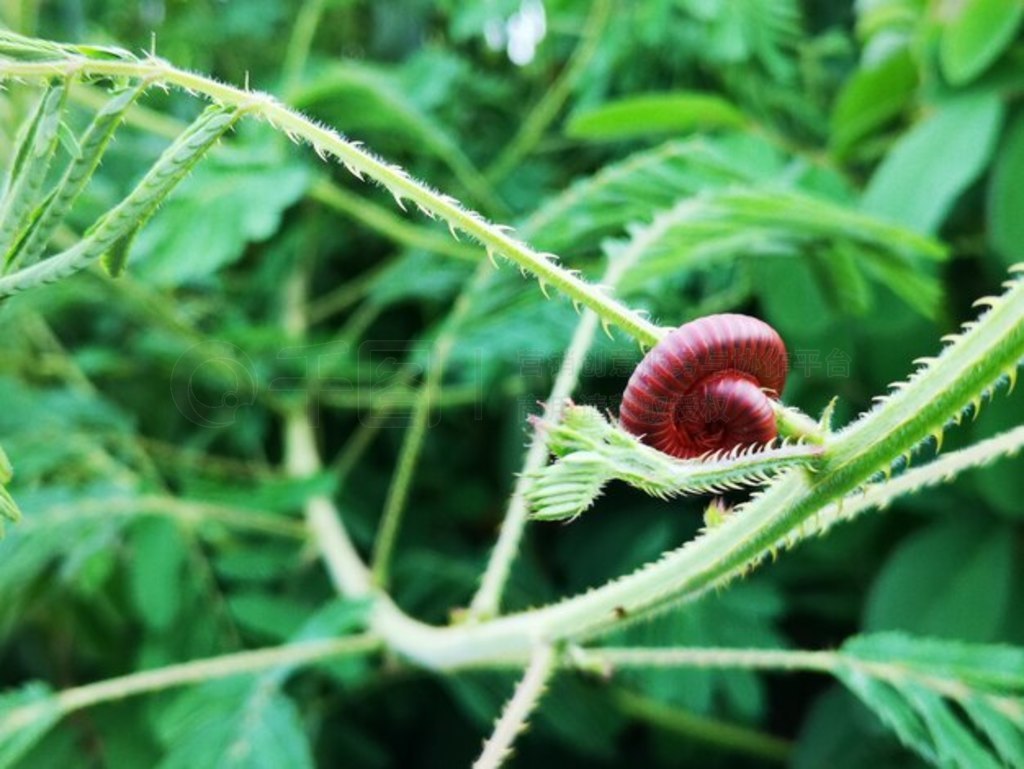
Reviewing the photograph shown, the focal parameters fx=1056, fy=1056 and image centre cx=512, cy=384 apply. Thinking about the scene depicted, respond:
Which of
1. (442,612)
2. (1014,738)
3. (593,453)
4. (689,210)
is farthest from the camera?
(442,612)

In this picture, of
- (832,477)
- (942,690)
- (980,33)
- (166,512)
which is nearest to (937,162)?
(980,33)

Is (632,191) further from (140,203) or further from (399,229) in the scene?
(140,203)

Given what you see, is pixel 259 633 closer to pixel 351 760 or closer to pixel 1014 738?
pixel 351 760

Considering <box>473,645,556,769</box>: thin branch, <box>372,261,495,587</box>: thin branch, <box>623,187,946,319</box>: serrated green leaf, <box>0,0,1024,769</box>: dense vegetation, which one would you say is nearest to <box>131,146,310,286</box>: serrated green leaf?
<box>0,0,1024,769</box>: dense vegetation

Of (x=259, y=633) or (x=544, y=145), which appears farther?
(x=544, y=145)

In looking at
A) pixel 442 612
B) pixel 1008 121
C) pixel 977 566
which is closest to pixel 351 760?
pixel 442 612

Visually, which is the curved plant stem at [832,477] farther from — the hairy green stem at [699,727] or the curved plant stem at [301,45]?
the curved plant stem at [301,45]

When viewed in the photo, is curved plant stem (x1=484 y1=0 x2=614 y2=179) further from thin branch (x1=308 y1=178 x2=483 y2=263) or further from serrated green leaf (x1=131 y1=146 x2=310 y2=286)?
serrated green leaf (x1=131 y1=146 x2=310 y2=286)

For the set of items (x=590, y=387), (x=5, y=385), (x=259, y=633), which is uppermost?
(x=5, y=385)
